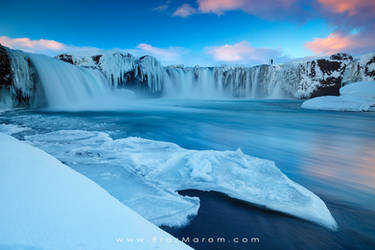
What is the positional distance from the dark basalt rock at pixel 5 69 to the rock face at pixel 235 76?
6856mm

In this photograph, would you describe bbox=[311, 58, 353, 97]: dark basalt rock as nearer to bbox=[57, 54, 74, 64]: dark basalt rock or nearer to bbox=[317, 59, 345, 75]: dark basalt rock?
bbox=[317, 59, 345, 75]: dark basalt rock

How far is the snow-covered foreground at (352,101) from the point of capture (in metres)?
9.17

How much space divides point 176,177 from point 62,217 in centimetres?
139

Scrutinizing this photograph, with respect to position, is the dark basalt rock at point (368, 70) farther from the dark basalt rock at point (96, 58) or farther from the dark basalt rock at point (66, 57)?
the dark basalt rock at point (66, 57)

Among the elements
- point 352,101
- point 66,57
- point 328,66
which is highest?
point 66,57

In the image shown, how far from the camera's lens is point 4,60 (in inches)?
263

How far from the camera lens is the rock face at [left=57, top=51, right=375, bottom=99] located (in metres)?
13.9

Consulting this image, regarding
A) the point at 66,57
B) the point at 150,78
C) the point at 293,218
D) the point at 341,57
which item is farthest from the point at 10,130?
the point at 341,57

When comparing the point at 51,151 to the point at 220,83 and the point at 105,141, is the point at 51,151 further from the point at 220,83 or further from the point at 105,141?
the point at 220,83

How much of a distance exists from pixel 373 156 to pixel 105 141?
4.31 metres

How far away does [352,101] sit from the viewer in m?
9.47

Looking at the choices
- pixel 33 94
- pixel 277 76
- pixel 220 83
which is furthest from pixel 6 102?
pixel 277 76

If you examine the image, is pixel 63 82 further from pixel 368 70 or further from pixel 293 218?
pixel 368 70

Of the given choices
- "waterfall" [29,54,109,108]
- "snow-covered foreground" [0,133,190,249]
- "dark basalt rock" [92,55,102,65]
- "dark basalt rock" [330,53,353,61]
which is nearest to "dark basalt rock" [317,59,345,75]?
"dark basalt rock" [330,53,353,61]
